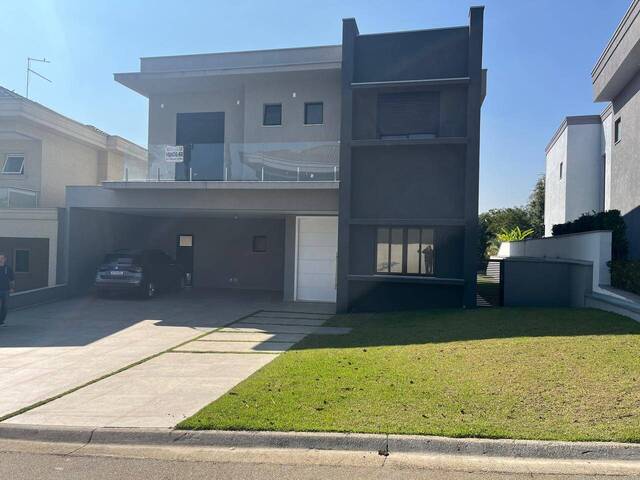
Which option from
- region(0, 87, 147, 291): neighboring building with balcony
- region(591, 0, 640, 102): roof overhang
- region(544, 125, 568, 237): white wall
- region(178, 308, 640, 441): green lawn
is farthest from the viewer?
region(544, 125, 568, 237): white wall

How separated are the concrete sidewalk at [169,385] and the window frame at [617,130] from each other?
1208cm

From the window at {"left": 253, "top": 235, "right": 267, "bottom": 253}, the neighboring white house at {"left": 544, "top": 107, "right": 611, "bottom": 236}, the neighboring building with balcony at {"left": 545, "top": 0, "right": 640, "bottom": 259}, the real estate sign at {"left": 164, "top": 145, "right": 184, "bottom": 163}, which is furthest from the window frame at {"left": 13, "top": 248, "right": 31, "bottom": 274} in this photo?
the neighboring white house at {"left": 544, "top": 107, "right": 611, "bottom": 236}

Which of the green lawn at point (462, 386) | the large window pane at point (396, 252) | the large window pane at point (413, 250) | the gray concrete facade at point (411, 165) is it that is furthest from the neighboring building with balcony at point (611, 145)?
the green lawn at point (462, 386)

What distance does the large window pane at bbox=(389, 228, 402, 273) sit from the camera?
14.0 metres

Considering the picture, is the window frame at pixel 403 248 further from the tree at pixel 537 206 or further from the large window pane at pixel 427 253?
the tree at pixel 537 206

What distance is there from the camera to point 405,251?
13.9 metres

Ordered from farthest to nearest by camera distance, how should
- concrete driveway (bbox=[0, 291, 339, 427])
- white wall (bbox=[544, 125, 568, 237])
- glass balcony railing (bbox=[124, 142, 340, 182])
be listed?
1. white wall (bbox=[544, 125, 568, 237])
2. glass balcony railing (bbox=[124, 142, 340, 182])
3. concrete driveway (bbox=[0, 291, 339, 427])

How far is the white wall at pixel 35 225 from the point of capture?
16.4 meters

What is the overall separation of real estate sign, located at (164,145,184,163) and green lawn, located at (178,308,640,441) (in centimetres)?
820

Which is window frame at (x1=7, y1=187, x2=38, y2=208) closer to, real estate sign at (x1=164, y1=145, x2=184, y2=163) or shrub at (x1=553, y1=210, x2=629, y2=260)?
real estate sign at (x1=164, y1=145, x2=184, y2=163)

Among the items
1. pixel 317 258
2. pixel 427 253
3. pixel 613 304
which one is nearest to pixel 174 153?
pixel 317 258

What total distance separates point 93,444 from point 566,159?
77.7ft

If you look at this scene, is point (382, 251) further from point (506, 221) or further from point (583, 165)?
point (506, 221)

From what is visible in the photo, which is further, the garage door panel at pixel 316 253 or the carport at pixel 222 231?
the garage door panel at pixel 316 253
